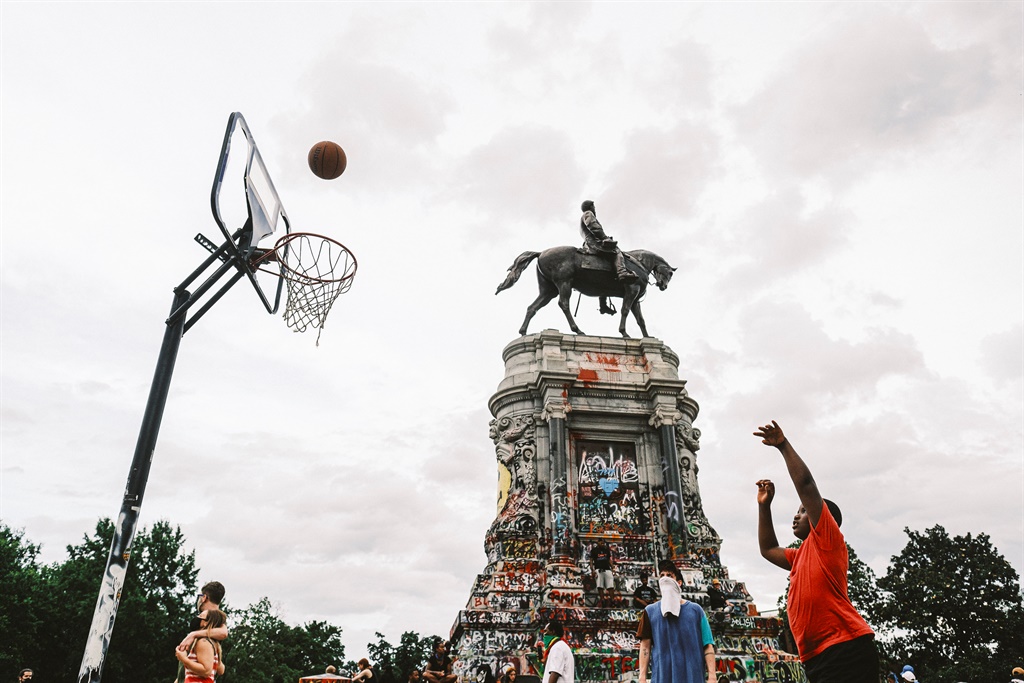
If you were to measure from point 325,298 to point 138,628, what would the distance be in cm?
3715

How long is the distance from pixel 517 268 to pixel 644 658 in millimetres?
20130

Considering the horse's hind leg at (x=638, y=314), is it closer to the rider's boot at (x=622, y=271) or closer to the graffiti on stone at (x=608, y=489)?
the rider's boot at (x=622, y=271)

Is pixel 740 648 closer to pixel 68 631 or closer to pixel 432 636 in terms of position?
pixel 68 631

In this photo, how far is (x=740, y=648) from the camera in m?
18.0

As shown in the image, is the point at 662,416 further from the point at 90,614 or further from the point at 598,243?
the point at 90,614

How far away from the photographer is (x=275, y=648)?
60812mm

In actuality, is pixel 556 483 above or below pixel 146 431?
above

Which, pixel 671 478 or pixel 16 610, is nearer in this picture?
pixel 671 478

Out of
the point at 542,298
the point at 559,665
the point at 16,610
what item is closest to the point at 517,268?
the point at 542,298

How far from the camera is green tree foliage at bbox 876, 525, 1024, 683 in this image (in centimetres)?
4691

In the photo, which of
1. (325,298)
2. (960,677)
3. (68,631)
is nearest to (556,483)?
(325,298)

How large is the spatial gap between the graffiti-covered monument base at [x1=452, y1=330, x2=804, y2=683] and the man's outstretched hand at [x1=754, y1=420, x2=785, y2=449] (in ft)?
43.2

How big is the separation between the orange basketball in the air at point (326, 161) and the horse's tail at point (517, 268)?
1299 cm

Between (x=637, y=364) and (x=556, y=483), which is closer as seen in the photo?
(x=556, y=483)
